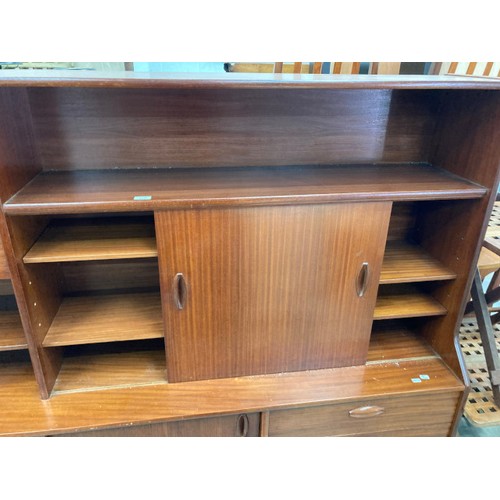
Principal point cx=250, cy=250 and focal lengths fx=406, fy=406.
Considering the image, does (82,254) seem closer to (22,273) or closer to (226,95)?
(22,273)

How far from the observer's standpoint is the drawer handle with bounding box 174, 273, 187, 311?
1.11 m

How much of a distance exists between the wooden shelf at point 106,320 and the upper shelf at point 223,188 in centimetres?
40

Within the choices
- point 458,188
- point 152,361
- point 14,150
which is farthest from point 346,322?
point 14,150

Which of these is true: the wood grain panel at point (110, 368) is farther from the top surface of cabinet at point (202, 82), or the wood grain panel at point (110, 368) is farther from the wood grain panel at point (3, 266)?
the top surface of cabinet at point (202, 82)

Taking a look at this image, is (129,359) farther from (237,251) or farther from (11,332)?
(237,251)

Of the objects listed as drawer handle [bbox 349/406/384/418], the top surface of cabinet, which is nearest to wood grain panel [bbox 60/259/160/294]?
the top surface of cabinet

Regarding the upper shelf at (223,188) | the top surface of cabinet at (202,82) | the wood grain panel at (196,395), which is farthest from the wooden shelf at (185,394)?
the top surface of cabinet at (202,82)

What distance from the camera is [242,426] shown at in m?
1.24

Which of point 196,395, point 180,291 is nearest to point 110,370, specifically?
point 196,395

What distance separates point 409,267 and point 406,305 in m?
0.14

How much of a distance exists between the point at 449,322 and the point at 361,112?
2.45ft

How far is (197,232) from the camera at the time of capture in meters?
1.06

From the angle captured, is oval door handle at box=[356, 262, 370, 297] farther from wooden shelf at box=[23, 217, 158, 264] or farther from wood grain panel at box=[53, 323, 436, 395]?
wooden shelf at box=[23, 217, 158, 264]

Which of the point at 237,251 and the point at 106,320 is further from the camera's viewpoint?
the point at 106,320
